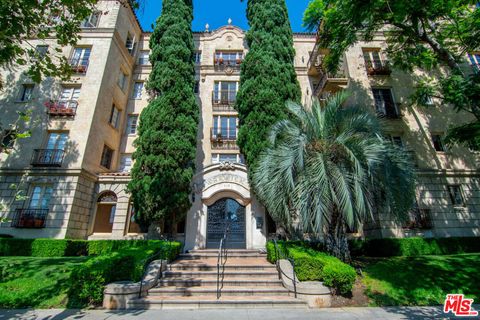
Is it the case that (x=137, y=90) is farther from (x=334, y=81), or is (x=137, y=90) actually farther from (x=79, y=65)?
(x=334, y=81)

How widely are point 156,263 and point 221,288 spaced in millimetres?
2803

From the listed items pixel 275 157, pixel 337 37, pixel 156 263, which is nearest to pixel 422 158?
pixel 337 37

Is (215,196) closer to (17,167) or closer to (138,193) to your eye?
(138,193)

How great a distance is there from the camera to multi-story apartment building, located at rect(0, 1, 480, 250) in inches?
546

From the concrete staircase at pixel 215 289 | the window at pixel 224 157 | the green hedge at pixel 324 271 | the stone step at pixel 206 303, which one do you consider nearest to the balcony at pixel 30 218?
the concrete staircase at pixel 215 289

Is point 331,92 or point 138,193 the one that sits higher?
point 331,92

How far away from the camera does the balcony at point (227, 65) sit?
20.3 m

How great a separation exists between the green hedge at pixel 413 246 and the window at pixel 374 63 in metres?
11.9

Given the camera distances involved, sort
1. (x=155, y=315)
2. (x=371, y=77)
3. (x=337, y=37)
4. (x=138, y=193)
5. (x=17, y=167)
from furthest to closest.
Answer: (x=371, y=77)
(x=17, y=167)
(x=138, y=193)
(x=337, y=37)
(x=155, y=315)

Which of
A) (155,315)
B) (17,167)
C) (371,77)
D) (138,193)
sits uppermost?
(371,77)

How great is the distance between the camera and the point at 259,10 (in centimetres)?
1808

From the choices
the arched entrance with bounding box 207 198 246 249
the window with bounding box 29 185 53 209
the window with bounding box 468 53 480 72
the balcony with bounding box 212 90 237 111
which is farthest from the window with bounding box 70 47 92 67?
the window with bounding box 468 53 480 72

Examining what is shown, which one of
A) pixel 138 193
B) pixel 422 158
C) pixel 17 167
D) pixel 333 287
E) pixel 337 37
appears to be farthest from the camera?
pixel 422 158

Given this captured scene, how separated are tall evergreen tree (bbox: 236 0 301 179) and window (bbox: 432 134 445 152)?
10.3 meters
